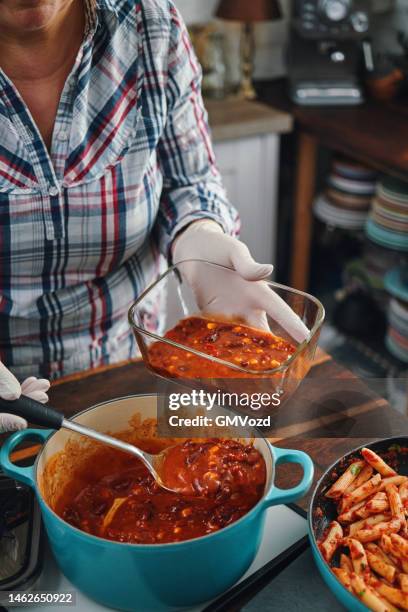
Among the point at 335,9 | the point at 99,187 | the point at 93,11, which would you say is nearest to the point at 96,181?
the point at 99,187

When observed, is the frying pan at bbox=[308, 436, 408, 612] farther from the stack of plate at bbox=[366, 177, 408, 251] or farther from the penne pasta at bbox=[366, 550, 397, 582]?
the stack of plate at bbox=[366, 177, 408, 251]

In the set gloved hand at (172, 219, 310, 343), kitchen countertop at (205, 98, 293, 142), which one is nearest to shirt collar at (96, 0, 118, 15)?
gloved hand at (172, 219, 310, 343)

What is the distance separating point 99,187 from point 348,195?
154 centimetres

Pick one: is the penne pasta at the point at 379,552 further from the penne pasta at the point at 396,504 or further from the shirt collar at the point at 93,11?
the shirt collar at the point at 93,11

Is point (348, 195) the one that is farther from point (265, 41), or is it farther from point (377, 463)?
point (377, 463)

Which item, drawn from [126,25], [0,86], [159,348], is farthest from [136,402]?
[126,25]

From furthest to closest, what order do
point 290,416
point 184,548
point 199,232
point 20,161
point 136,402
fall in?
point 199,232
point 20,161
point 290,416
point 136,402
point 184,548

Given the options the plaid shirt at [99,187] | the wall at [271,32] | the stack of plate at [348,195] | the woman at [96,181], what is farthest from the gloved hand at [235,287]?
the wall at [271,32]

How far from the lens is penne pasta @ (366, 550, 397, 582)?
0.83 m

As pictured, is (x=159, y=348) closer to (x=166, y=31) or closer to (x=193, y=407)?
(x=193, y=407)

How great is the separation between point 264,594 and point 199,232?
2.39ft

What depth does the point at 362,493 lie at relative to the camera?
3.07ft

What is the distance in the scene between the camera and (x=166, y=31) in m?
1.34

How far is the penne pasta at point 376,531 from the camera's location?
88cm
